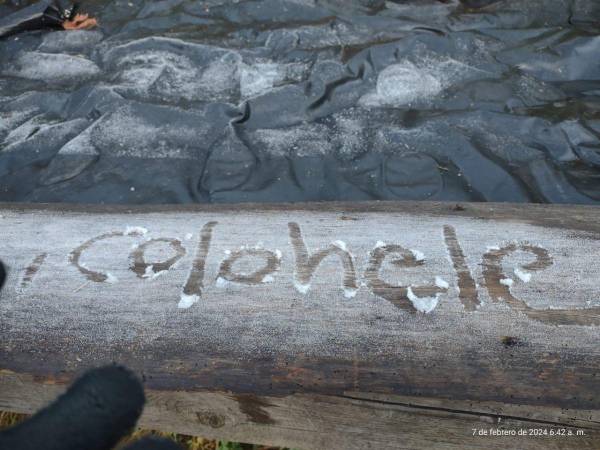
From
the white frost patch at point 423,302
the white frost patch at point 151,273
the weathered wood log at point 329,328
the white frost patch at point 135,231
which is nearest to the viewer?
the weathered wood log at point 329,328

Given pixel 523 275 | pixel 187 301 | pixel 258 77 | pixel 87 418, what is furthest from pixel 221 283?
pixel 258 77

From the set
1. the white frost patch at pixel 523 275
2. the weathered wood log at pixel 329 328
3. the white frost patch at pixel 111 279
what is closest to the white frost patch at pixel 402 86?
the weathered wood log at pixel 329 328

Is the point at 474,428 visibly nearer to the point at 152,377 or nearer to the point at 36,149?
the point at 152,377

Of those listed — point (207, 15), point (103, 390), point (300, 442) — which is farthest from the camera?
point (207, 15)

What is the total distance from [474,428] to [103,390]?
91cm

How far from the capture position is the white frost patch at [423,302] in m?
1.41

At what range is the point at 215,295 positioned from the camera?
1.46m

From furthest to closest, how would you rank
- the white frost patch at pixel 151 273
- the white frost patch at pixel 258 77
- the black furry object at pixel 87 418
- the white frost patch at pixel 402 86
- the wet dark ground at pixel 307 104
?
1. the white frost patch at pixel 258 77
2. the white frost patch at pixel 402 86
3. the wet dark ground at pixel 307 104
4. the white frost patch at pixel 151 273
5. the black furry object at pixel 87 418

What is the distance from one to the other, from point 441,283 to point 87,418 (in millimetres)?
971

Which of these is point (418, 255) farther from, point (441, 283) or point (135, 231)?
point (135, 231)

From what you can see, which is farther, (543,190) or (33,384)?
(543,190)

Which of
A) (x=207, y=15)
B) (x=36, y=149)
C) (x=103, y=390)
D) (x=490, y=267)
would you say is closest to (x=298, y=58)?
(x=207, y=15)

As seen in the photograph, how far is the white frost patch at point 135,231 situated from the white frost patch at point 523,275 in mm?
1121

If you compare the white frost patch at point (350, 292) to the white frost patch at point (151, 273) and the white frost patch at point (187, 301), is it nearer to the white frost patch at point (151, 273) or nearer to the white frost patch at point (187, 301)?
the white frost patch at point (187, 301)
